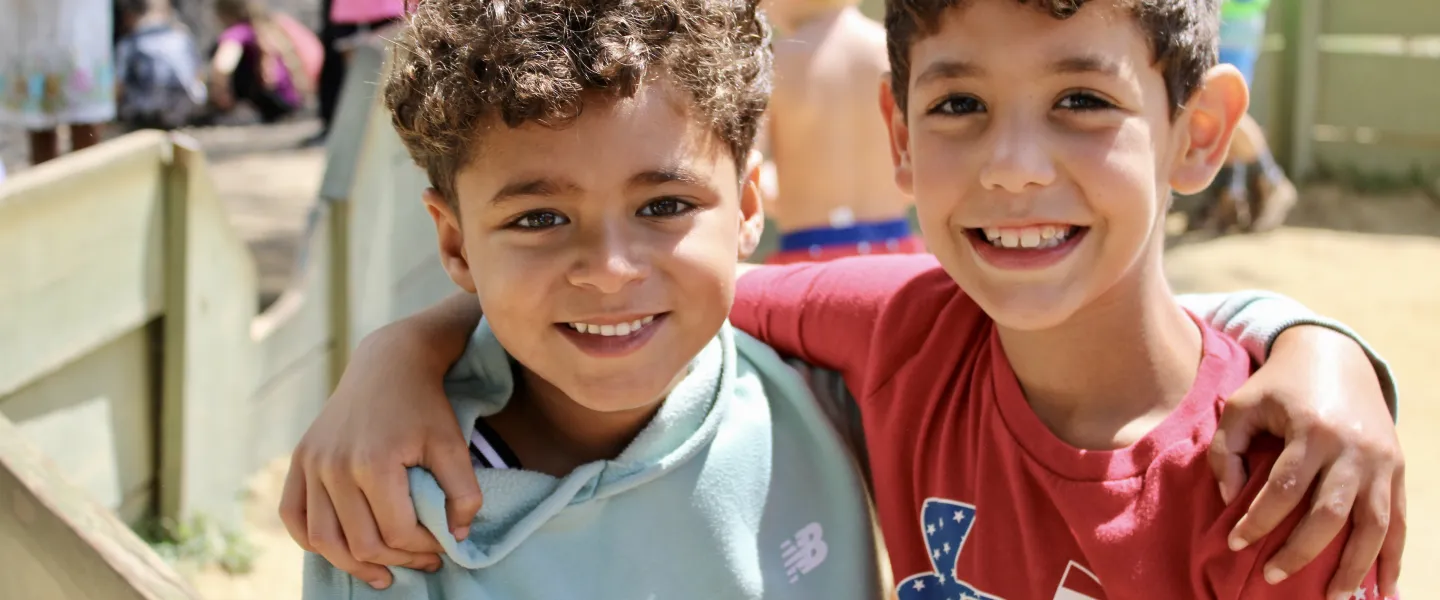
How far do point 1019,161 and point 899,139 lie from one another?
0.33 m

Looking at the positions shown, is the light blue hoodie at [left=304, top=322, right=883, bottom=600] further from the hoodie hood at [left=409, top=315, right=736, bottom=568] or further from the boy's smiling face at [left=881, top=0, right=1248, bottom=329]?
the boy's smiling face at [left=881, top=0, right=1248, bottom=329]

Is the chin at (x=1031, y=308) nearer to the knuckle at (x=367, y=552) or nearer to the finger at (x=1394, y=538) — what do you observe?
the finger at (x=1394, y=538)

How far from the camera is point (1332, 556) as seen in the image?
4.58 ft

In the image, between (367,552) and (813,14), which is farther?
(813,14)

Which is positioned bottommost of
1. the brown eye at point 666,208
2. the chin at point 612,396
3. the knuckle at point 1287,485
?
the knuckle at point 1287,485

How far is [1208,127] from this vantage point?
169cm

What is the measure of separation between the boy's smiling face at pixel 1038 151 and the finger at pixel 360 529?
733 millimetres

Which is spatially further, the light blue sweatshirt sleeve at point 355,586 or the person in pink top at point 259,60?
the person in pink top at point 259,60

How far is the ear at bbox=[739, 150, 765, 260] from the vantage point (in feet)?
5.76

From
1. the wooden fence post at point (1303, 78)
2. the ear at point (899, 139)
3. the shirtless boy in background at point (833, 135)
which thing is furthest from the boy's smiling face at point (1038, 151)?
the wooden fence post at point (1303, 78)

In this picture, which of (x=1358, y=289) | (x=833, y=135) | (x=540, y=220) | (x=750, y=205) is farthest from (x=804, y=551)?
(x=1358, y=289)

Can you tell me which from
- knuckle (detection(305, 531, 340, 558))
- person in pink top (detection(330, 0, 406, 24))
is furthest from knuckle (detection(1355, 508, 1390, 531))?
person in pink top (detection(330, 0, 406, 24))

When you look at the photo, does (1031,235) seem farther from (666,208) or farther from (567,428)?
(567,428)

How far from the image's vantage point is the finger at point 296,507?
1538 mm
